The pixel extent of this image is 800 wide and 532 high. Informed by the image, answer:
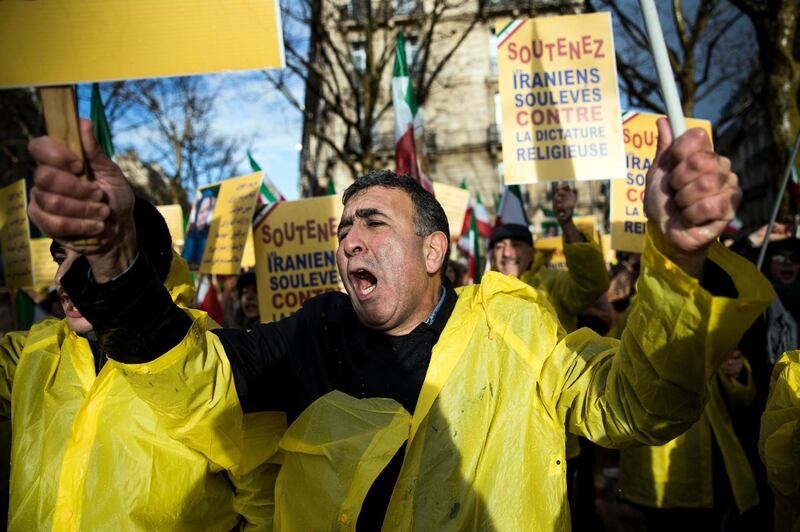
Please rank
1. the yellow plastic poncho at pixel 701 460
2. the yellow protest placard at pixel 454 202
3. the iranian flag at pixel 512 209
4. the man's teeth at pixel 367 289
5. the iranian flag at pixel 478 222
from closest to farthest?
the man's teeth at pixel 367 289 → the yellow plastic poncho at pixel 701 460 → the iranian flag at pixel 512 209 → the yellow protest placard at pixel 454 202 → the iranian flag at pixel 478 222

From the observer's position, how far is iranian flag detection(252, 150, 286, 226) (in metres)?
5.64

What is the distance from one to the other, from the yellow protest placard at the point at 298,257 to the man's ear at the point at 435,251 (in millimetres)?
2877

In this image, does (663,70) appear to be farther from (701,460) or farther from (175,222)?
(175,222)

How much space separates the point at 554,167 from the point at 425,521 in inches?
116

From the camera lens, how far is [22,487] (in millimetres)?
2232

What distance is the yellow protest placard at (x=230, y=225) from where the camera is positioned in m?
5.29

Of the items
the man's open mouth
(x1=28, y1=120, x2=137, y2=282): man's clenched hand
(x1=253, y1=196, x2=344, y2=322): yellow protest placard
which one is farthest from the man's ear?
(x1=253, y1=196, x2=344, y2=322): yellow protest placard

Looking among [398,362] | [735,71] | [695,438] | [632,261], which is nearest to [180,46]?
[398,362]

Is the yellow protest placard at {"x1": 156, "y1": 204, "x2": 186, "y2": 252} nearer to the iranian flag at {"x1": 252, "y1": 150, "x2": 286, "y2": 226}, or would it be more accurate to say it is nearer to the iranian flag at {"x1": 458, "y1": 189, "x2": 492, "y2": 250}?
the iranian flag at {"x1": 252, "y1": 150, "x2": 286, "y2": 226}

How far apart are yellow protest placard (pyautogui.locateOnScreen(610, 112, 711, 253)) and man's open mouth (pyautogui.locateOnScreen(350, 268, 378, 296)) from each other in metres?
3.11

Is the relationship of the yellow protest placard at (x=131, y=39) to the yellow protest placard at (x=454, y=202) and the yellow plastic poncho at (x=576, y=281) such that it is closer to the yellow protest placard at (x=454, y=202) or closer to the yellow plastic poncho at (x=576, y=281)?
the yellow plastic poncho at (x=576, y=281)

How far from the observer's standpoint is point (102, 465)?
2.11 m

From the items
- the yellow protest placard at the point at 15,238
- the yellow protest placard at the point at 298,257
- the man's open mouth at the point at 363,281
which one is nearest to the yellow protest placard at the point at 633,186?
the yellow protest placard at the point at 298,257

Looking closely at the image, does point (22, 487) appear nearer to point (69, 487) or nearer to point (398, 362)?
point (69, 487)
